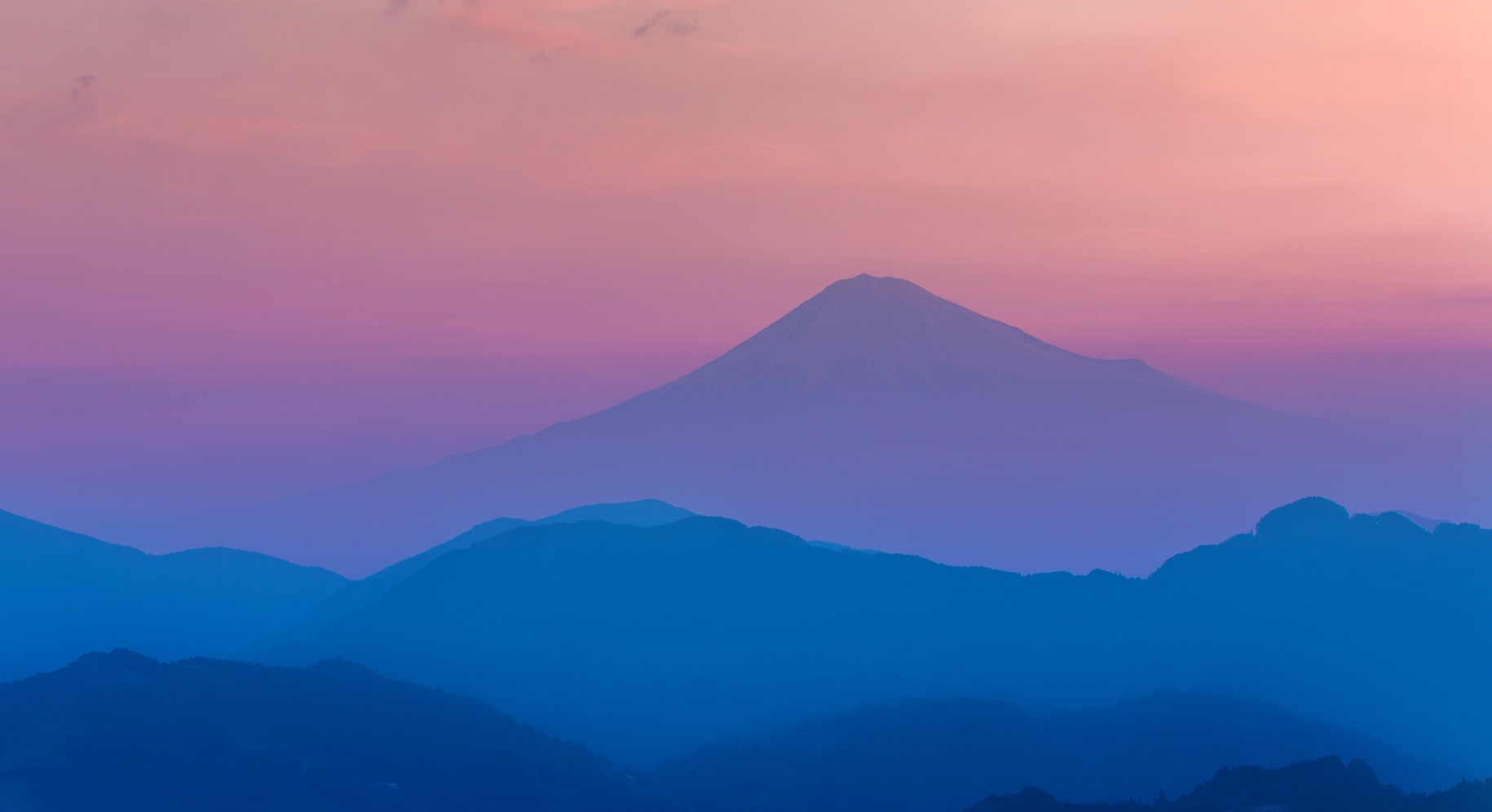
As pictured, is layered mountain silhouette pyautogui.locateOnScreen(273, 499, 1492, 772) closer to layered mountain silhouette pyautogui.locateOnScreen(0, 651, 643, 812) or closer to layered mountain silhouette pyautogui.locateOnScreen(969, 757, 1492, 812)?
layered mountain silhouette pyautogui.locateOnScreen(0, 651, 643, 812)

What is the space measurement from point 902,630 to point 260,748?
7747cm

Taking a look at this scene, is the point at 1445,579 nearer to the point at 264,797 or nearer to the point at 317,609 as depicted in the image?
the point at 264,797

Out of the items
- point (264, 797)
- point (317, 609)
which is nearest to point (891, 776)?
point (264, 797)

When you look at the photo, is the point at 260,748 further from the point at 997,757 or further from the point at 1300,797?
Answer: the point at 1300,797

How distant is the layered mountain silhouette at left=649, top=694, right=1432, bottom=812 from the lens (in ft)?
372

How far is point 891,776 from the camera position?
381 ft

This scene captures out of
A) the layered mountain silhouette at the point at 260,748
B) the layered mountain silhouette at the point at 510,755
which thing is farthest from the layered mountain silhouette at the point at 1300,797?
the layered mountain silhouette at the point at 260,748

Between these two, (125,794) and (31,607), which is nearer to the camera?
(125,794)

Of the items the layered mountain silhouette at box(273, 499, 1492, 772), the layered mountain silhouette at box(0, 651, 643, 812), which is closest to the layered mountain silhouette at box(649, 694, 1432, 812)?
the layered mountain silhouette at box(0, 651, 643, 812)

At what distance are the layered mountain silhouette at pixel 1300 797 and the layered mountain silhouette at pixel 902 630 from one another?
48122 mm

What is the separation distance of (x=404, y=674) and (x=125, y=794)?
200ft

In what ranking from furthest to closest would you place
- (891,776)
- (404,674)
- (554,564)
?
(554,564) < (404,674) < (891,776)

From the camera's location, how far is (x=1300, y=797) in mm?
84062

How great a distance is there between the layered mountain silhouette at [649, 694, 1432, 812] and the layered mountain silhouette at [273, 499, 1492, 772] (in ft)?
45.9
